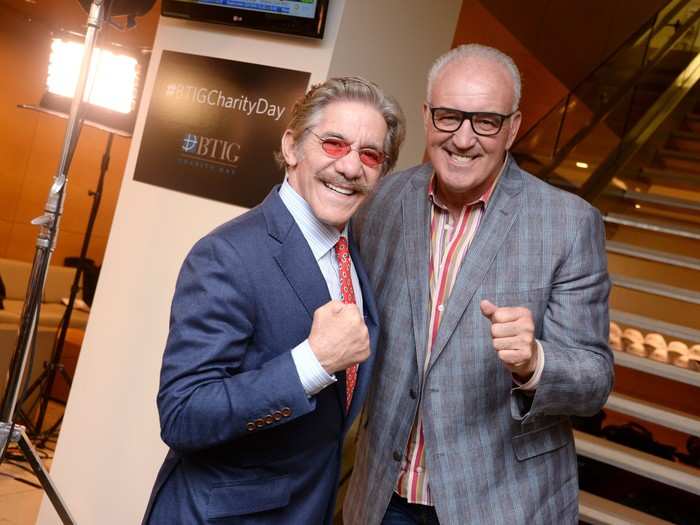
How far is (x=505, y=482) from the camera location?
1.92 m

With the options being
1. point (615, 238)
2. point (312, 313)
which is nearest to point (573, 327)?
point (312, 313)

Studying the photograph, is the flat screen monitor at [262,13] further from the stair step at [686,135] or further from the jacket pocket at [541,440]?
the stair step at [686,135]

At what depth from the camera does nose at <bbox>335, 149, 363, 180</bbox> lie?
5.40 feet

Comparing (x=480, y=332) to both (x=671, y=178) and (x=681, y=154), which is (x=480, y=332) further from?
(x=681, y=154)

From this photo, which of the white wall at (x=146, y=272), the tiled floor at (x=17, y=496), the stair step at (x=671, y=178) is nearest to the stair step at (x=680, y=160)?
the stair step at (x=671, y=178)

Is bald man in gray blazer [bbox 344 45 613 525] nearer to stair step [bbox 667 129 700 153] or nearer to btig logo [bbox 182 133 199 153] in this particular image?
btig logo [bbox 182 133 199 153]

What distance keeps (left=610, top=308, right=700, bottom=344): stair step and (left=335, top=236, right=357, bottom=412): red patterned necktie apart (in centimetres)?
301

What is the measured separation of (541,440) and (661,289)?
3.10 m

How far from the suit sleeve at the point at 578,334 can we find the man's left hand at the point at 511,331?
6.0 inches

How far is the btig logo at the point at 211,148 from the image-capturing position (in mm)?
3174

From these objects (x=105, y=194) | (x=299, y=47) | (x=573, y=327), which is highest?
(x=299, y=47)

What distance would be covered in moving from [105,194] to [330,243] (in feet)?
34.4

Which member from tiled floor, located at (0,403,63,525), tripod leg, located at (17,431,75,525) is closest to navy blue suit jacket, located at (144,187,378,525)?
tripod leg, located at (17,431,75,525)

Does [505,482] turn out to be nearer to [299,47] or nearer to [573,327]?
[573,327]
